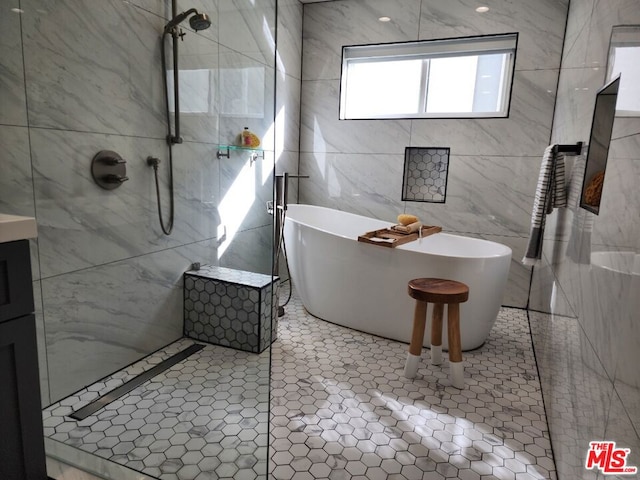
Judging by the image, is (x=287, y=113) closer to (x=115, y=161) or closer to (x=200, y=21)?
(x=200, y=21)

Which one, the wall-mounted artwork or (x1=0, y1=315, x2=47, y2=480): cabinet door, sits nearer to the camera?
(x1=0, y1=315, x2=47, y2=480): cabinet door

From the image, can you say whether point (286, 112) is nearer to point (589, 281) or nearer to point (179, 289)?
point (179, 289)

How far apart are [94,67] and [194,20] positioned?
1.87 ft

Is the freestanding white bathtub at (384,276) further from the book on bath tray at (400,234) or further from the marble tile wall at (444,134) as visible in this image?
the marble tile wall at (444,134)

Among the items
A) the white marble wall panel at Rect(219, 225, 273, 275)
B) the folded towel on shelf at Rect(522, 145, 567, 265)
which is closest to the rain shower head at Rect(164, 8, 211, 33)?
the white marble wall panel at Rect(219, 225, 273, 275)

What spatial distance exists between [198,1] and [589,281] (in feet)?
7.07

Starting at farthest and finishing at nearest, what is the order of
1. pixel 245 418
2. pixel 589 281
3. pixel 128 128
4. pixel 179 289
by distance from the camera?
pixel 179 289 < pixel 128 128 < pixel 245 418 < pixel 589 281

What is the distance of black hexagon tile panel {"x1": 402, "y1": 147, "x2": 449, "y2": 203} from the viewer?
3.73 metres

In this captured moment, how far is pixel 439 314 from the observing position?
2.43 meters

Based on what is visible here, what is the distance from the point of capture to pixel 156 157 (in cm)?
226

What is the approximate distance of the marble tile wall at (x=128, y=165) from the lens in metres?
1.73

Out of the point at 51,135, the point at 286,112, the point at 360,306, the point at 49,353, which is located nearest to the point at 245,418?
the point at 49,353

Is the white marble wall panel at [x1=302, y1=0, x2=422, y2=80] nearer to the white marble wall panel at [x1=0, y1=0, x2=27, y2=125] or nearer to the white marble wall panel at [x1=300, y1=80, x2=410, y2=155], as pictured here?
the white marble wall panel at [x1=300, y1=80, x2=410, y2=155]

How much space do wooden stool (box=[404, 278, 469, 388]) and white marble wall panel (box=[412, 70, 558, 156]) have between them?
1559 millimetres
